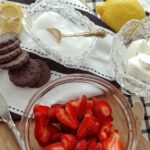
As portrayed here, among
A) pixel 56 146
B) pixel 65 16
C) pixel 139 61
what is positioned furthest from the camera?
pixel 65 16

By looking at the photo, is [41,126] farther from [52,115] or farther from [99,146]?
[99,146]

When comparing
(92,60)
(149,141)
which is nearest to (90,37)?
(92,60)

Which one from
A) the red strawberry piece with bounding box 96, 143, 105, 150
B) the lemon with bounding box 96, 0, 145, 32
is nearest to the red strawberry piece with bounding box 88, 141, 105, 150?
the red strawberry piece with bounding box 96, 143, 105, 150

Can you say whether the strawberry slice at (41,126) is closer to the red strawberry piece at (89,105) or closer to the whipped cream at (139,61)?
the red strawberry piece at (89,105)

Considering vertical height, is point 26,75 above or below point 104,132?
above

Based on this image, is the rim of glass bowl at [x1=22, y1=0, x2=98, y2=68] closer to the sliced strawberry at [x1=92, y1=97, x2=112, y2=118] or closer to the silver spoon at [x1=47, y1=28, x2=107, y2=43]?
the silver spoon at [x1=47, y1=28, x2=107, y2=43]

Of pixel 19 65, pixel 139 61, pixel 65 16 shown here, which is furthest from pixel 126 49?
pixel 19 65
